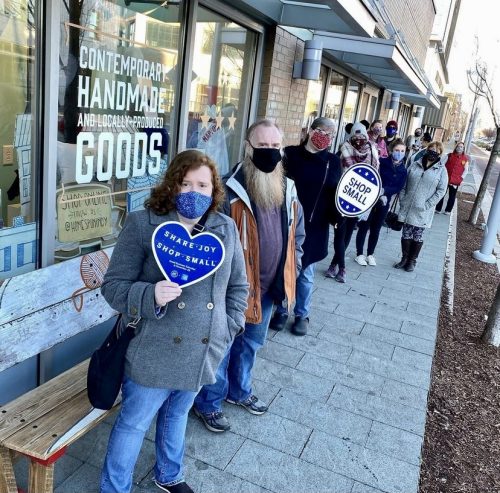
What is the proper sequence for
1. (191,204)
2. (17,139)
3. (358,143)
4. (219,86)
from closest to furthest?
(191,204), (17,139), (219,86), (358,143)

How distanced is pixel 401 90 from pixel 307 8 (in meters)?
8.89

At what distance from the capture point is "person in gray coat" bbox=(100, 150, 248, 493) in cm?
194

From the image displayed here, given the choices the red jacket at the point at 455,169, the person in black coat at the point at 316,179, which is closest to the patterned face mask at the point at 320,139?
the person in black coat at the point at 316,179

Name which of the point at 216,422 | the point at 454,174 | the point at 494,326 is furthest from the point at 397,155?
the point at 454,174

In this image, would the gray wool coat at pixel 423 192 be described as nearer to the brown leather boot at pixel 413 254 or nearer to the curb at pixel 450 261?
the brown leather boot at pixel 413 254

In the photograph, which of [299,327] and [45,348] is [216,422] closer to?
[45,348]

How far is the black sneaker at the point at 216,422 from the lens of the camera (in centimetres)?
287

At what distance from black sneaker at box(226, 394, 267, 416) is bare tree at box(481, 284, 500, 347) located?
8.58 ft

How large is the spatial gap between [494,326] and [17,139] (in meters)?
4.19

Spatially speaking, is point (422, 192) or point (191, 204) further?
point (422, 192)

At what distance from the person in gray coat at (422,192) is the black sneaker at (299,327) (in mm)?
2654

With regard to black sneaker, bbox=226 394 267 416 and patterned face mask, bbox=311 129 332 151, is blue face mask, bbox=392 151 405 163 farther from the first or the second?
black sneaker, bbox=226 394 267 416

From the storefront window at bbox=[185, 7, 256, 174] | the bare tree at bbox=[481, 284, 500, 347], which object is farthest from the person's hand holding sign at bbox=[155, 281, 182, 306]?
the bare tree at bbox=[481, 284, 500, 347]

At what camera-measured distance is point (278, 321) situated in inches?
170
